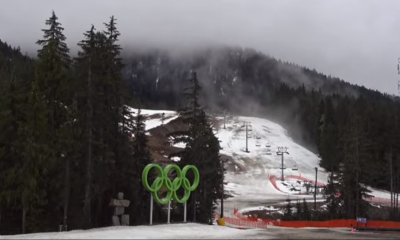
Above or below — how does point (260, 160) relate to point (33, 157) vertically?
above

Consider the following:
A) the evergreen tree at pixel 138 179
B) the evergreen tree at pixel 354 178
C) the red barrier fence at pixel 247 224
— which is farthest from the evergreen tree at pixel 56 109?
the evergreen tree at pixel 354 178

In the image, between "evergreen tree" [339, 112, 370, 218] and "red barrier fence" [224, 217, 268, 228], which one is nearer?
"red barrier fence" [224, 217, 268, 228]

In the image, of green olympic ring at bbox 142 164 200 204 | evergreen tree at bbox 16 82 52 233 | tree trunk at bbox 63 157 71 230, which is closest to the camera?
evergreen tree at bbox 16 82 52 233

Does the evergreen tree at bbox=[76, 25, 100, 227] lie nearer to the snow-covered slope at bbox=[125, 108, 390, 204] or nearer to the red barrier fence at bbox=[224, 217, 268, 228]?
the red barrier fence at bbox=[224, 217, 268, 228]

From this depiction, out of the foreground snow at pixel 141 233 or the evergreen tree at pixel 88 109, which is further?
the evergreen tree at pixel 88 109

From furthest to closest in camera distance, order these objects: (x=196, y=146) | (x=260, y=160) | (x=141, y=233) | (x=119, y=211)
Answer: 1. (x=260, y=160)
2. (x=196, y=146)
3. (x=119, y=211)
4. (x=141, y=233)

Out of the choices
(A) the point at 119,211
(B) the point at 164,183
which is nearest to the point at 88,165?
(A) the point at 119,211

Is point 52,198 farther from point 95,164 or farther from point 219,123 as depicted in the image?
point 219,123

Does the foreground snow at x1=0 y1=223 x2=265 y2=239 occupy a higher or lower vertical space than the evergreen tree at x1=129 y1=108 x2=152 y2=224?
lower

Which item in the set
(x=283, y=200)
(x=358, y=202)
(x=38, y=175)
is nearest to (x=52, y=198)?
(x=38, y=175)

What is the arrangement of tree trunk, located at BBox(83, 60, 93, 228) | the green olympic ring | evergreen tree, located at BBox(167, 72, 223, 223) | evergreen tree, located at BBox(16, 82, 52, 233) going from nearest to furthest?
1. evergreen tree, located at BBox(16, 82, 52, 233)
2. the green olympic ring
3. tree trunk, located at BBox(83, 60, 93, 228)
4. evergreen tree, located at BBox(167, 72, 223, 223)

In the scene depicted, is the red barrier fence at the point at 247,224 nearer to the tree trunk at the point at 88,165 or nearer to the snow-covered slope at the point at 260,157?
the tree trunk at the point at 88,165

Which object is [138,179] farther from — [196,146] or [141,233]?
[141,233]

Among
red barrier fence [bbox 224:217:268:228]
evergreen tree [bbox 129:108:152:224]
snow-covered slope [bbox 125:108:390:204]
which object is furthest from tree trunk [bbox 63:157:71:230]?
snow-covered slope [bbox 125:108:390:204]
